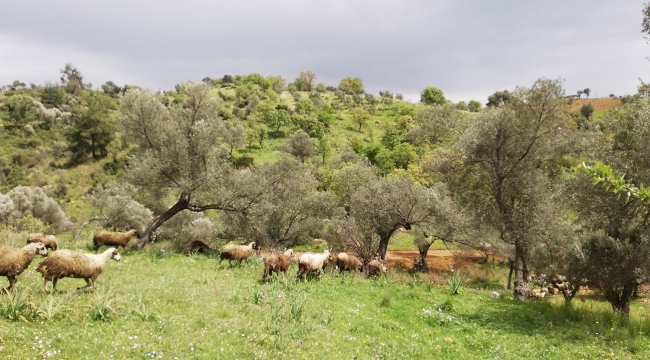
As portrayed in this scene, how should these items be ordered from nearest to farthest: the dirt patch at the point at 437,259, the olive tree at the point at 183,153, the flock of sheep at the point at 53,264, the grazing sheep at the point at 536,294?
the flock of sheep at the point at 53,264 → the grazing sheep at the point at 536,294 → the olive tree at the point at 183,153 → the dirt patch at the point at 437,259

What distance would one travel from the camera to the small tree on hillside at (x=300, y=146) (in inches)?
2630

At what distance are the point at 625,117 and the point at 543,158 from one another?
3751mm

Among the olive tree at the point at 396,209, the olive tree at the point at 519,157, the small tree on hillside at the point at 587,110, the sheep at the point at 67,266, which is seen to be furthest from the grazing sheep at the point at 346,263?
the small tree on hillside at the point at 587,110

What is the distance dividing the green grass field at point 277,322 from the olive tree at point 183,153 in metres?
6.30

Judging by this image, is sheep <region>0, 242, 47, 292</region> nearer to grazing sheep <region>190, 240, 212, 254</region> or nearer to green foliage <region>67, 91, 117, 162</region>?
grazing sheep <region>190, 240, 212, 254</region>

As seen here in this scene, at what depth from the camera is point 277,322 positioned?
34.8 ft

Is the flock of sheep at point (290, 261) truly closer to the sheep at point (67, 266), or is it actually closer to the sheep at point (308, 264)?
the sheep at point (308, 264)

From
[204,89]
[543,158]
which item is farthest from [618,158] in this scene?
[204,89]

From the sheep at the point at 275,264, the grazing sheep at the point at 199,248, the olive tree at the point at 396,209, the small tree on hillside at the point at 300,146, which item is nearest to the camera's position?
the sheep at the point at 275,264

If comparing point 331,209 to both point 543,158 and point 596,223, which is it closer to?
point 543,158

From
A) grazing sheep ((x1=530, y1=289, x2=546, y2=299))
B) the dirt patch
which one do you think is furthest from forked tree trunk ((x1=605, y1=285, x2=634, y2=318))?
the dirt patch

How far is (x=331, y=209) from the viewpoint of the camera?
36219 millimetres

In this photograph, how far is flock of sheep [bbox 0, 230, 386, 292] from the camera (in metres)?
10.9

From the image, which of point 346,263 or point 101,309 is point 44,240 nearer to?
point 101,309
